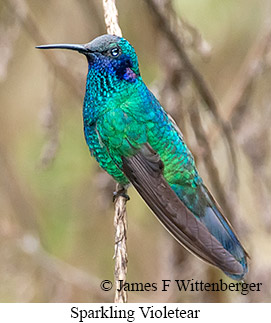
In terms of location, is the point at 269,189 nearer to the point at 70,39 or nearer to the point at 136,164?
the point at 136,164

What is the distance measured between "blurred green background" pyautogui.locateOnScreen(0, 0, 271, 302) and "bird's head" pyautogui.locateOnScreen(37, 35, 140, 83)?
0.36 m

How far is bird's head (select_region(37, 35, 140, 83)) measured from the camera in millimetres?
2748

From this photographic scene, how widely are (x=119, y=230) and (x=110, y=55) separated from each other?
90 cm

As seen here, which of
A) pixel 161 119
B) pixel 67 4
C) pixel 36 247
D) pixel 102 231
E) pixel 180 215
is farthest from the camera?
pixel 102 231

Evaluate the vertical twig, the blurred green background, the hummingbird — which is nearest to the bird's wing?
the hummingbird

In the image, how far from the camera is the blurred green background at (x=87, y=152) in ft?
10.6

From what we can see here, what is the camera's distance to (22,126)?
434 centimetres

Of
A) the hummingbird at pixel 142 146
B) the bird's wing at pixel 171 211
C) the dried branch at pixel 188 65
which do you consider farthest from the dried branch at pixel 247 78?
the bird's wing at pixel 171 211

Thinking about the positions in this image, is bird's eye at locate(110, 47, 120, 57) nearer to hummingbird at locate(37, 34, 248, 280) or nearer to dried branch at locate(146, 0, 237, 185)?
hummingbird at locate(37, 34, 248, 280)

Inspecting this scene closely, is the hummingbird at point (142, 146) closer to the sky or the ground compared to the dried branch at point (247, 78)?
closer to the ground

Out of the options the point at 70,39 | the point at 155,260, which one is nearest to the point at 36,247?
the point at 155,260

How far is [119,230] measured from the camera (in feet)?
8.20

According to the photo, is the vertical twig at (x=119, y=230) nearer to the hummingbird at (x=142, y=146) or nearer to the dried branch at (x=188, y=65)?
the hummingbird at (x=142, y=146)

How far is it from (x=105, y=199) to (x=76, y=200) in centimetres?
91
